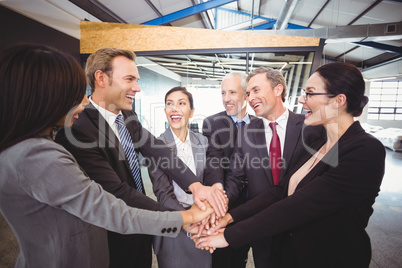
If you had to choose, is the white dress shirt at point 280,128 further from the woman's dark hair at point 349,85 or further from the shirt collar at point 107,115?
the shirt collar at point 107,115

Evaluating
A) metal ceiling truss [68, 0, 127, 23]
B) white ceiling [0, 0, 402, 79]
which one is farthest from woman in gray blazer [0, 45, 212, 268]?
metal ceiling truss [68, 0, 127, 23]

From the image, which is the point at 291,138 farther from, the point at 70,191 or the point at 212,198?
the point at 70,191

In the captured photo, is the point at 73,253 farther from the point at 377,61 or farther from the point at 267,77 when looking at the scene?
the point at 377,61

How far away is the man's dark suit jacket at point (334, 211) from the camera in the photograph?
93 cm

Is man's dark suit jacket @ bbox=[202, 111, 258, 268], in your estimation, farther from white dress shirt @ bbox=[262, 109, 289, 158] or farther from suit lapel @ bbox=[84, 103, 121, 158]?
suit lapel @ bbox=[84, 103, 121, 158]

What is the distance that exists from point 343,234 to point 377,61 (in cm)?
1530

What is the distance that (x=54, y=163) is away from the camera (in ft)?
2.48

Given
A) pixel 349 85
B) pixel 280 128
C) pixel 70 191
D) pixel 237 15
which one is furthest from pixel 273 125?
pixel 237 15

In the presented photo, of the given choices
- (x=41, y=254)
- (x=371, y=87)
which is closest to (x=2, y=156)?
(x=41, y=254)

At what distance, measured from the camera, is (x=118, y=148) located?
1.37m

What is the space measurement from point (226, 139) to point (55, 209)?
1.51m

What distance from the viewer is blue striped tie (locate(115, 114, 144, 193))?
1.49 m

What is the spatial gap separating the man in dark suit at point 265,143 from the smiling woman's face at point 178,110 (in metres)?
0.55

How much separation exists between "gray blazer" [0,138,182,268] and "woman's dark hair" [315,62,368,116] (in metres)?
1.17
